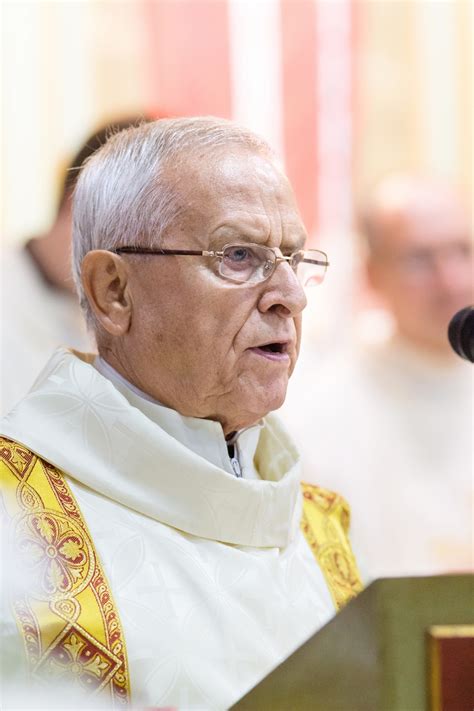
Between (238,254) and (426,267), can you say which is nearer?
(238,254)

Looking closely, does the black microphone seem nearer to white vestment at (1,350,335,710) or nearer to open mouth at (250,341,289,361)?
open mouth at (250,341,289,361)

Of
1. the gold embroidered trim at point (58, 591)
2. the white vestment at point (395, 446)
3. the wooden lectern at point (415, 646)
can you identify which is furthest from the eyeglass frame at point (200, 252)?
the white vestment at point (395, 446)

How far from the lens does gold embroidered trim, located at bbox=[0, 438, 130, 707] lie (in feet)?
6.38

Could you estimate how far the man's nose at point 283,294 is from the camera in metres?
2.33

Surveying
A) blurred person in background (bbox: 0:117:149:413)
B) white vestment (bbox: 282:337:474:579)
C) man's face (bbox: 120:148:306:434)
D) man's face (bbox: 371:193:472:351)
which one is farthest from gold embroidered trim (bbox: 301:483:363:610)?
man's face (bbox: 371:193:472:351)

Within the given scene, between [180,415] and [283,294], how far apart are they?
34cm

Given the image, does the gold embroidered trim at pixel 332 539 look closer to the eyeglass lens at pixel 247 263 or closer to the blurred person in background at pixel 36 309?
the eyeglass lens at pixel 247 263


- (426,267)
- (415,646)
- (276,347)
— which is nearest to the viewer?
(415,646)

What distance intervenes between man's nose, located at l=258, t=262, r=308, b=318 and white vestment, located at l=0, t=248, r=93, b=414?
2.65 m

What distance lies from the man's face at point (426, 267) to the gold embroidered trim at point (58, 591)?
→ 412 cm

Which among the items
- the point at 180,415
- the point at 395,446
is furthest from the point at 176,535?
the point at 395,446

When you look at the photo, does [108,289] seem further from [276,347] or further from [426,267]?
[426,267]

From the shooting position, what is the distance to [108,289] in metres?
2.41

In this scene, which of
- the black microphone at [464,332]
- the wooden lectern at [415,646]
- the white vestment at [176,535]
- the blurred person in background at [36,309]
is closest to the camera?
the wooden lectern at [415,646]
